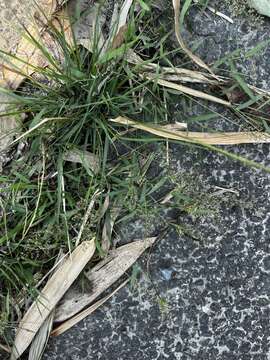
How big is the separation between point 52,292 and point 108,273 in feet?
0.62

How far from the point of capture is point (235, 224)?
1.76m

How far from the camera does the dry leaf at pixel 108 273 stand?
176cm

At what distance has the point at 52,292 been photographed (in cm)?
175

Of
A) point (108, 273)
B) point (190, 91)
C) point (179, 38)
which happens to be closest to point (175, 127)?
point (190, 91)

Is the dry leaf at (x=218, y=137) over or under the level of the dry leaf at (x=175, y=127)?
under

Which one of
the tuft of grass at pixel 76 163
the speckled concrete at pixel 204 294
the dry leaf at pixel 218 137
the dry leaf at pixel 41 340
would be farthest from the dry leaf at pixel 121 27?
Result: the dry leaf at pixel 41 340

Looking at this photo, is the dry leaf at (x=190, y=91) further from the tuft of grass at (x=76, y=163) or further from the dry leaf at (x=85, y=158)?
the dry leaf at (x=85, y=158)

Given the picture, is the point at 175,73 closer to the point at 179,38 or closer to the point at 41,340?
the point at 179,38

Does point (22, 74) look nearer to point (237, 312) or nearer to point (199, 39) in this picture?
point (199, 39)

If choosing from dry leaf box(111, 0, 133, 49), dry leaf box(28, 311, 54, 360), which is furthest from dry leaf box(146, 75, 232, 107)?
dry leaf box(28, 311, 54, 360)

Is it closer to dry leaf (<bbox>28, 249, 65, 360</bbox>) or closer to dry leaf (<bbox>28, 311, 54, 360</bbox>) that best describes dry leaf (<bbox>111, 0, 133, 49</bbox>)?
dry leaf (<bbox>28, 249, 65, 360</bbox>)

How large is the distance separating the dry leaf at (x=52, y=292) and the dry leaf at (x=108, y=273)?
0.05 m

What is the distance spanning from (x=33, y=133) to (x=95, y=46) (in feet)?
1.10

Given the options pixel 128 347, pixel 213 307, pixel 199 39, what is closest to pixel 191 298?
pixel 213 307
